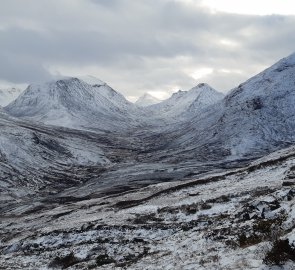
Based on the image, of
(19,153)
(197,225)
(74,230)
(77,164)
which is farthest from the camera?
(77,164)

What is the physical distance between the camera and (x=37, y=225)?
64.8 metres

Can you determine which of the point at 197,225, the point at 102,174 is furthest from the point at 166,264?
the point at 102,174

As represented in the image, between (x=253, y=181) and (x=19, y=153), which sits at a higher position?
(x=19, y=153)

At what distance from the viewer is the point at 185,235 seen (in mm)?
34625

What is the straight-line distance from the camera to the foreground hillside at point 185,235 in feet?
80.5

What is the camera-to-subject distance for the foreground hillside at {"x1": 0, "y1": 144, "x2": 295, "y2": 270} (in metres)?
24.5

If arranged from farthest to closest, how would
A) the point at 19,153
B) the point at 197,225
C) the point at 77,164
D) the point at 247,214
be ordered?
the point at 77,164
the point at 19,153
the point at 197,225
the point at 247,214

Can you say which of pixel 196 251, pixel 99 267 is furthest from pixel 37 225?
pixel 196 251

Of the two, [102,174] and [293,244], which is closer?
[293,244]

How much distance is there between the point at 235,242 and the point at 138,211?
28.8 metres

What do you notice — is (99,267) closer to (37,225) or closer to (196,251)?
(196,251)

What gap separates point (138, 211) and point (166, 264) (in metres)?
28.1

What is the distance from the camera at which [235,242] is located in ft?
87.8

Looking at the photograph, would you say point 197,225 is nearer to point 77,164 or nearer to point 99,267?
point 99,267
